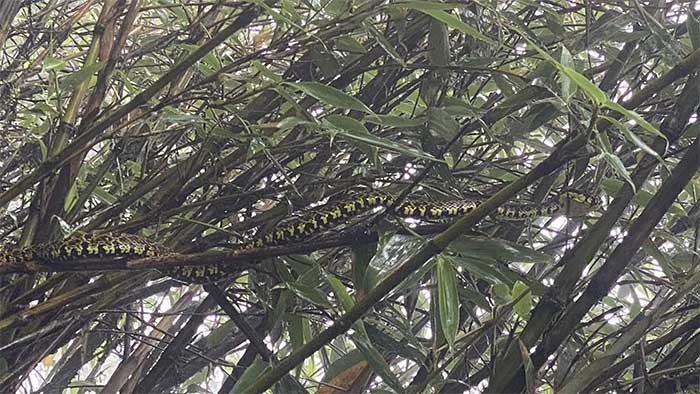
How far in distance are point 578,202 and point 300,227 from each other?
265 millimetres

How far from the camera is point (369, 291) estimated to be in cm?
57

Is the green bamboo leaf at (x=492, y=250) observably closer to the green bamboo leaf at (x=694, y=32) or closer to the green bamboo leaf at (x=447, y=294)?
the green bamboo leaf at (x=447, y=294)

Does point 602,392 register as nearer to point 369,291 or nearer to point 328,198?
point 369,291

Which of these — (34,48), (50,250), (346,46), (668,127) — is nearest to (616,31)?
(668,127)

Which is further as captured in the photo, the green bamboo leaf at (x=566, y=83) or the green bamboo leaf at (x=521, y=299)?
the green bamboo leaf at (x=521, y=299)

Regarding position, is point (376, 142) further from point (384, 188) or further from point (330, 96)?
point (384, 188)

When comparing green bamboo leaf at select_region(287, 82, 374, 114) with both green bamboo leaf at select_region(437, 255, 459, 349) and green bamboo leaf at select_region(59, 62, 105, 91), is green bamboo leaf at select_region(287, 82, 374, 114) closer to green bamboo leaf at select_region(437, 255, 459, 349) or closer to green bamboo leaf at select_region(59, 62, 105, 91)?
green bamboo leaf at select_region(437, 255, 459, 349)

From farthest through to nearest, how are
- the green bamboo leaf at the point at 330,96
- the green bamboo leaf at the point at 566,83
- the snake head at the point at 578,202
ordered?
the snake head at the point at 578,202
the green bamboo leaf at the point at 330,96
the green bamboo leaf at the point at 566,83

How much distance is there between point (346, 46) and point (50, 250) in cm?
34

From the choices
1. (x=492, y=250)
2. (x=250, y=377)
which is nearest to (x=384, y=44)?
(x=492, y=250)

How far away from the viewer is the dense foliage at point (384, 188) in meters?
0.61

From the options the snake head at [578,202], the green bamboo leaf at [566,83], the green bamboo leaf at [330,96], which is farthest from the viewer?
the snake head at [578,202]

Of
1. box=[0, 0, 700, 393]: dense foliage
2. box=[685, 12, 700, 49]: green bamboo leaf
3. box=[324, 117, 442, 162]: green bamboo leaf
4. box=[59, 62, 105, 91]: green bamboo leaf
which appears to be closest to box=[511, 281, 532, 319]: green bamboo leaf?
box=[0, 0, 700, 393]: dense foliage

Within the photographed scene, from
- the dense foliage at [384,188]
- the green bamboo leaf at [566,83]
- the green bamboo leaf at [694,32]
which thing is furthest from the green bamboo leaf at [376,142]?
the green bamboo leaf at [694,32]
